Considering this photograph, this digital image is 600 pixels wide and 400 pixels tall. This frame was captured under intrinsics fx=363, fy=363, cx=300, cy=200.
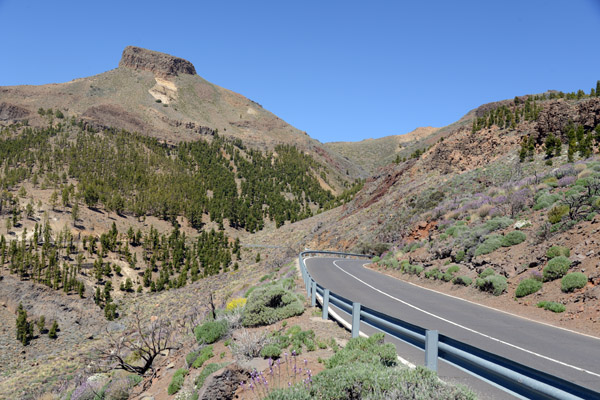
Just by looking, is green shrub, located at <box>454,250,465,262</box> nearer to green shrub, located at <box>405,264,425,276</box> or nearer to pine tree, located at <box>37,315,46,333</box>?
green shrub, located at <box>405,264,425,276</box>

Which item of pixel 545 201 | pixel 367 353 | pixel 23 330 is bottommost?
pixel 23 330

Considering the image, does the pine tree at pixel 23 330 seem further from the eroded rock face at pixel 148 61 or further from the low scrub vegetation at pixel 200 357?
the eroded rock face at pixel 148 61

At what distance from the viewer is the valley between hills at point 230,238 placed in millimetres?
10539

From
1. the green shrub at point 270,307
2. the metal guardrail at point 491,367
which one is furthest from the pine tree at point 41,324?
the metal guardrail at point 491,367

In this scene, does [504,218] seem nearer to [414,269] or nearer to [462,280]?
[462,280]

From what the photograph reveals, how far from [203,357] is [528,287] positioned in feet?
35.4

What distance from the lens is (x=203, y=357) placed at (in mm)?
9156

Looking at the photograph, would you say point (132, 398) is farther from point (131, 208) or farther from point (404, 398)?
point (131, 208)

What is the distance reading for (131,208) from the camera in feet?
200

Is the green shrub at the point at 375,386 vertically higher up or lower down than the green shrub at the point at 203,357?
higher up

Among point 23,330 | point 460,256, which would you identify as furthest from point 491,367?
point 23,330

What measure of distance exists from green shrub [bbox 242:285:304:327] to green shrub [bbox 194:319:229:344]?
692 millimetres

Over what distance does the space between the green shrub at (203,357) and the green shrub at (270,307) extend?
1.48 metres

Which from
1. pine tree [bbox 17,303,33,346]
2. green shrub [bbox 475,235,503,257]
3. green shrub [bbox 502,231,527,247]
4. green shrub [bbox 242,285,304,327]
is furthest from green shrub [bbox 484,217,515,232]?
pine tree [bbox 17,303,33,346]
